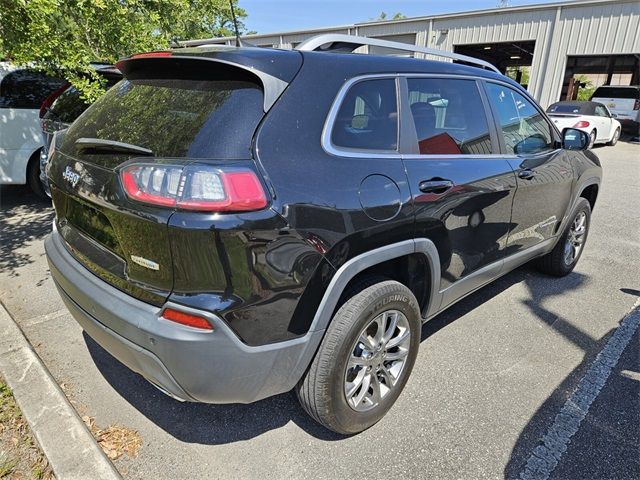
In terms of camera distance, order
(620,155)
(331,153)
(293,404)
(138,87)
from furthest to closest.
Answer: (620,155), (293,404), (138,87), (331,153)

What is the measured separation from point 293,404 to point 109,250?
4.40 feet

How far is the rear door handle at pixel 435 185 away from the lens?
2.30 meters

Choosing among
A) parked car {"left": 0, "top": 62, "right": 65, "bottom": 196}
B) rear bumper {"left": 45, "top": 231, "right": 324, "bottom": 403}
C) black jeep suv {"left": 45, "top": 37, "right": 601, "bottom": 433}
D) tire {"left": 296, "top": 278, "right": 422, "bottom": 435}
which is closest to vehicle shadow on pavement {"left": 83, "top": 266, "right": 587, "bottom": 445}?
tire {"left": 296, "top": 278, "right": 422, "bottom": 435}

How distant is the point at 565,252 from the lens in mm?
4211

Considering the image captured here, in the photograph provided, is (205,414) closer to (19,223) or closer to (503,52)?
(19,223)

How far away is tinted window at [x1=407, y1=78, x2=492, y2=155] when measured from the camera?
2.45 metres

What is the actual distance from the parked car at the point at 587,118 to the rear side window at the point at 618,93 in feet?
11.6

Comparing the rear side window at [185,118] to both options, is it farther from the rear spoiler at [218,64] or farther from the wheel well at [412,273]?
the wheel well at [412,273]

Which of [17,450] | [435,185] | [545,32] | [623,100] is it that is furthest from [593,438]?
[623,100]

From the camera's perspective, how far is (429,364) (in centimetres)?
295

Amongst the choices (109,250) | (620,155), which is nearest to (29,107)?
(109,250)

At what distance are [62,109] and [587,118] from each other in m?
14.5

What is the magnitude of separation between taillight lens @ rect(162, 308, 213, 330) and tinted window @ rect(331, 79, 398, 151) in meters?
0.94

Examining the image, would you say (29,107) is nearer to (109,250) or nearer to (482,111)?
(109,250)
